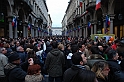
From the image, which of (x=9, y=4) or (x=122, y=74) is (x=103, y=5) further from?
(x=122, y=74)

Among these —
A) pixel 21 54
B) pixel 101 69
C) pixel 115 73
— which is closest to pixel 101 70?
pixel 101 69

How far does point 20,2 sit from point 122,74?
81.1 ft

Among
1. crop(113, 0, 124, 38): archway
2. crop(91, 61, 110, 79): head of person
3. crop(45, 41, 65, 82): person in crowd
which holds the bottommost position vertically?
crop(45, 41, 65, 82): person in crowd

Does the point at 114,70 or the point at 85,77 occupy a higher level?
the point at 85,77

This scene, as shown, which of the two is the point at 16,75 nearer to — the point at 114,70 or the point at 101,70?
the point at 101,70

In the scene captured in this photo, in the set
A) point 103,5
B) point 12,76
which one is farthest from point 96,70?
point 103,5

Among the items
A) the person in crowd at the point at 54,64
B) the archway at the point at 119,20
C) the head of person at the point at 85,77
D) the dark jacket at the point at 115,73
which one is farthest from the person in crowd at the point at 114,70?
the archway at the point at 119,20

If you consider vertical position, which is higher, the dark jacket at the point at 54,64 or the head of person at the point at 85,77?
the head of person at the point at 85,77

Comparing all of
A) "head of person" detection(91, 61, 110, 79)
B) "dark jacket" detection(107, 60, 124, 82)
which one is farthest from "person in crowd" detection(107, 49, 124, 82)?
"head of person" detection(91, 61, 110, 79)

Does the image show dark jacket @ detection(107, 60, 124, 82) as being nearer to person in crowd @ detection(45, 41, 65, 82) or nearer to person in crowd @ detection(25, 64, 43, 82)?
person in crowd @ detection(25, 64, 43, 82)

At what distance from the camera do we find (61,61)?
252 inches

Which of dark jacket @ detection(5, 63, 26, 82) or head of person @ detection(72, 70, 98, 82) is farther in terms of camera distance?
dark jacket @ detection(5, 63, 26, 82)

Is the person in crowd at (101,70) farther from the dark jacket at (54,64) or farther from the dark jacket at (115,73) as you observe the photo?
the dark jacket at (54,64)

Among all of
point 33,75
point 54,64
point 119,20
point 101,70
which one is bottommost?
point 54,64
